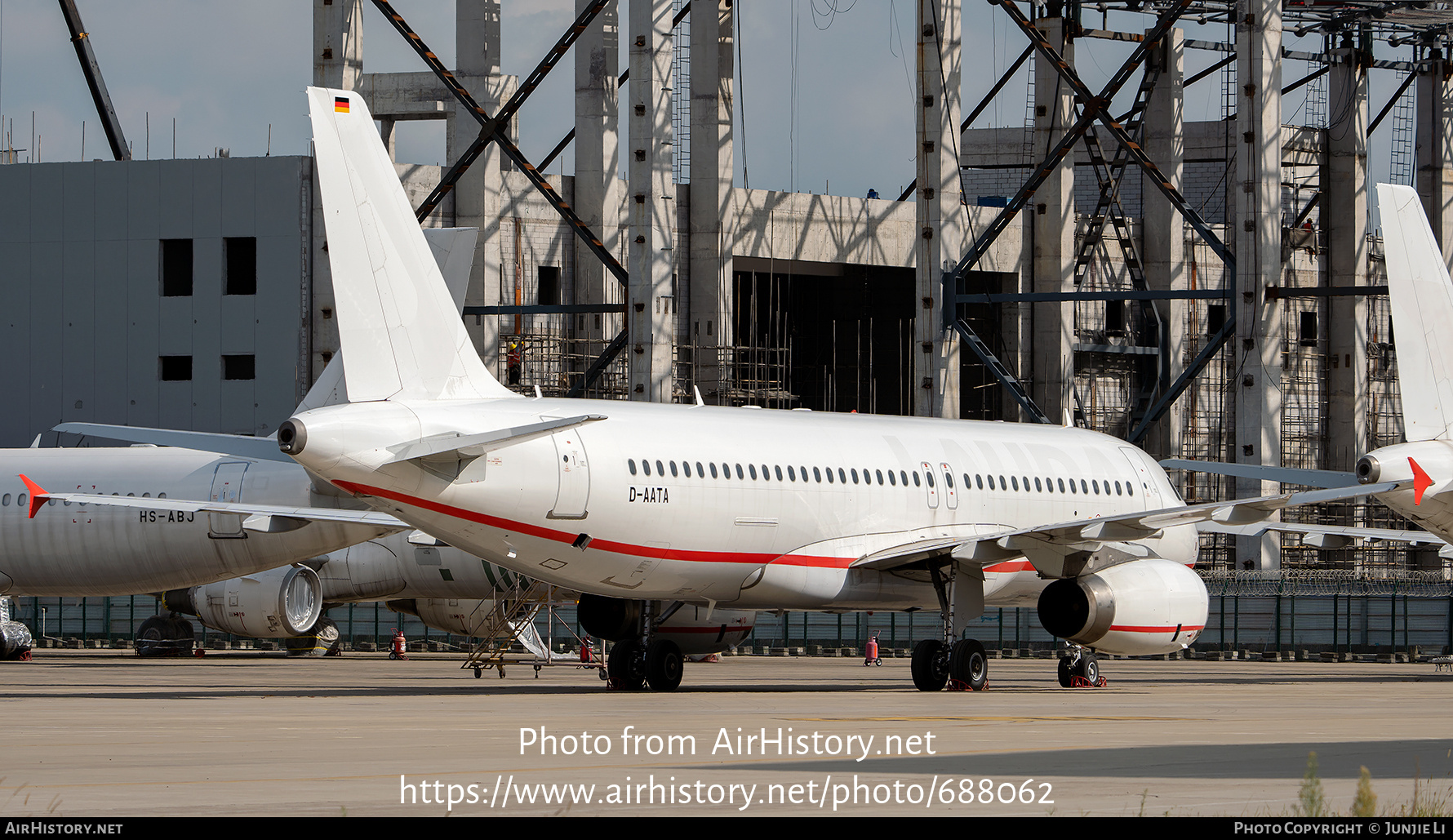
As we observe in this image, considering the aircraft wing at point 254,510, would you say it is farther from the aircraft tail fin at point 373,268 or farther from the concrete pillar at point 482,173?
the concrete pillar at point 482,173

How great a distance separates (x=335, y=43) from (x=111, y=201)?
356 inches

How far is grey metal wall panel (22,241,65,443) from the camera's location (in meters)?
58.2

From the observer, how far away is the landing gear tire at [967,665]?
25.4 meters

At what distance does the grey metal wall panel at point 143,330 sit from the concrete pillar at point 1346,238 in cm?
3901

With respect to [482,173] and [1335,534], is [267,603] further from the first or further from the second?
[1335,534]

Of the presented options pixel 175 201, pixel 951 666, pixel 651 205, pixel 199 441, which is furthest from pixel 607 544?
pixel 175 201

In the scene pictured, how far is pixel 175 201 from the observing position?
57.6m

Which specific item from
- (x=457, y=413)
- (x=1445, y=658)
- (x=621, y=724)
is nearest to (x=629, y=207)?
(x=1445, y=658)

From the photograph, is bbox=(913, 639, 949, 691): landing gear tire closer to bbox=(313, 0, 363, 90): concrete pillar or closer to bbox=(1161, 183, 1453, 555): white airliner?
bbox=(1161, 183, 1453, 555): white airliner

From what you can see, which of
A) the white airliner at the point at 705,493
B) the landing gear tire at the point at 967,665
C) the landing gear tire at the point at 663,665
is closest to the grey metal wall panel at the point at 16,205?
the white airliner at the point at 705,493

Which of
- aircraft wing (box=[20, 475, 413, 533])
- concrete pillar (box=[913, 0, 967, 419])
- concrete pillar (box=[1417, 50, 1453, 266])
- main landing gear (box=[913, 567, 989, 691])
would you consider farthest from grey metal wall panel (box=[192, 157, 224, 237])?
concrete pillar (box=[1417, 50, 1453, 266])

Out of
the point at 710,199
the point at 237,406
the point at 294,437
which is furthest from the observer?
the point at 237,406

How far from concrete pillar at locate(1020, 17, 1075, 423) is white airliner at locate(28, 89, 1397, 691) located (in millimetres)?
30216

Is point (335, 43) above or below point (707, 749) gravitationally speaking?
above
